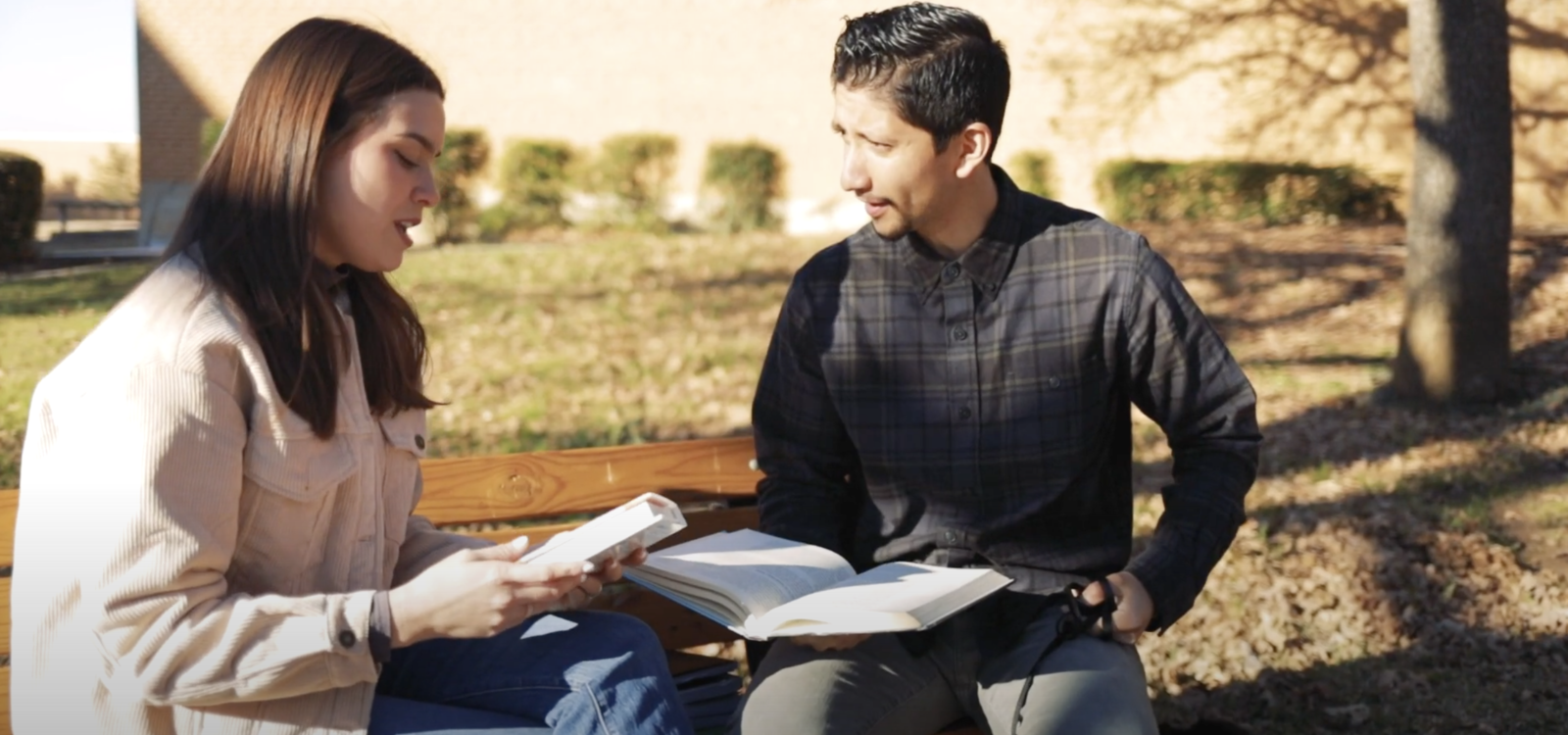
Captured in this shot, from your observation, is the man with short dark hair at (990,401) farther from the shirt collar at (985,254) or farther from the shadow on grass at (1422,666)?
the shadow on grass at (1422,666)

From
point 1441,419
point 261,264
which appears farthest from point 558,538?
point 1441,419

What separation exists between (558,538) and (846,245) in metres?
1.00

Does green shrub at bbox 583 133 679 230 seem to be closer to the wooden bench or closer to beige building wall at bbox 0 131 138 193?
the wooden bench

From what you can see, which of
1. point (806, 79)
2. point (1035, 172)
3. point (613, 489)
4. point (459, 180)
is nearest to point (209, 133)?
point (459, 180)

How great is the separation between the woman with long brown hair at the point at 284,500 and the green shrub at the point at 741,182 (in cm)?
1594

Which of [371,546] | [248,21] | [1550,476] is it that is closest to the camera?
[371,546]

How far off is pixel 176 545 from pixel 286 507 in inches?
9.6

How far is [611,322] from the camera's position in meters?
10.5

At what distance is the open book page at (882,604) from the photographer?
2342 mm

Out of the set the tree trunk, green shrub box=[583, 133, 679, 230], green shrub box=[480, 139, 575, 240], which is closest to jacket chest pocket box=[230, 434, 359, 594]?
the tree trunk

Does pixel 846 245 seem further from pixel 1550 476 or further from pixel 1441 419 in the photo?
pixel 1441 419

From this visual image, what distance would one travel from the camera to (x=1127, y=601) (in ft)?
9.09

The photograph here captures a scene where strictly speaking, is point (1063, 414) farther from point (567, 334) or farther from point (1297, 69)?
point (1297, 69)

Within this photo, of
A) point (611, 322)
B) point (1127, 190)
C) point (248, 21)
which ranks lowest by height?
point (611, 322)
